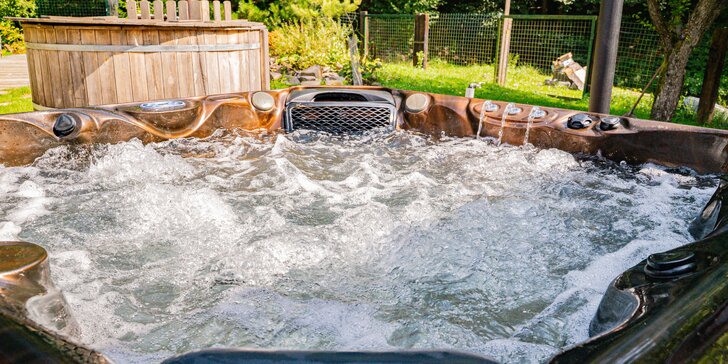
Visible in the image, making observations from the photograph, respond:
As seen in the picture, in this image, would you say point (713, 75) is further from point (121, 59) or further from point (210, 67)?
point (121, 59)

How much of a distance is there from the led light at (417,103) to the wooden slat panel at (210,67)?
67.8 inches

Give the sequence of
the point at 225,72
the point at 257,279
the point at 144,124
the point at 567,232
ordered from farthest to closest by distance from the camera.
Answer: the point at 225,72
the point at 144,124
the point at 567,232
the point at 257,279

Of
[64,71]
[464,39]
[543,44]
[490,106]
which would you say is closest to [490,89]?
[543,44]

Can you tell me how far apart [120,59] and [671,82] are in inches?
203

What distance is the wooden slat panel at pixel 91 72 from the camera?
14.0 feet

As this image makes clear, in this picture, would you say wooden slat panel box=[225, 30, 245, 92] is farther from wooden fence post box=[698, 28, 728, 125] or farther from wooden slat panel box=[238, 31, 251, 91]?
wooden fence post box=[698, 28, 728, 125]

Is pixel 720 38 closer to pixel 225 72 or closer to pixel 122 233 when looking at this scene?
pixel 225 72

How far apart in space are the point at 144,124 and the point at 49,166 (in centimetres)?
60

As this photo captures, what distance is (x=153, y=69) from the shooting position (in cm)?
444

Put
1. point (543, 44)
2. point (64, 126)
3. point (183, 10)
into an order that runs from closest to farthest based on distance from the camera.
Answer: point (64, 126), point (183, 10), point (543, 44)

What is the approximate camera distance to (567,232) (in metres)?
2.45

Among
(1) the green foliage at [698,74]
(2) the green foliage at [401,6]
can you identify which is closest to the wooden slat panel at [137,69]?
(1) the green foliage at [698,74]

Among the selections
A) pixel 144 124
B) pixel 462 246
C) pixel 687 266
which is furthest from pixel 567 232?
pixel 144 124

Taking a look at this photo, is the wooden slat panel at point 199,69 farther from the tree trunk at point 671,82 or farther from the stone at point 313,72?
the tree trunk at point 671,82
